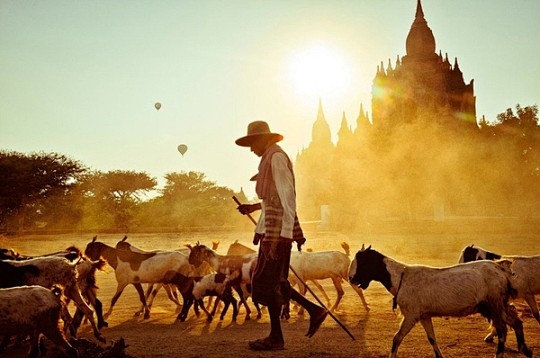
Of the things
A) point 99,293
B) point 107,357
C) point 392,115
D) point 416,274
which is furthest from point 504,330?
point 392,115

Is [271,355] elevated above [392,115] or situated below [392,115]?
below

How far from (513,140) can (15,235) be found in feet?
130

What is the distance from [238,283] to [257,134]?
5102 millimetres

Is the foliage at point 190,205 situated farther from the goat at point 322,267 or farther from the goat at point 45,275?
the goat at point 45,275

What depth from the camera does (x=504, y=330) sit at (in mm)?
5543

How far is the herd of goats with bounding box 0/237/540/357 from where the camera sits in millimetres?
5637

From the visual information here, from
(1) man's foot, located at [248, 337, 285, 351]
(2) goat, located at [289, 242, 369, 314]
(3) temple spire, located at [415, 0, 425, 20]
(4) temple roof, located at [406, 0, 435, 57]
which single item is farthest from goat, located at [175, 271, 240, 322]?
(3) temple spire, located at [415, 0, 425, 20]

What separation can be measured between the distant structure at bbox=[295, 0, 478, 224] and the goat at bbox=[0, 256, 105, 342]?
121ft

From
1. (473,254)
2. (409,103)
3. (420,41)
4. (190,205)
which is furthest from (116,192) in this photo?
(473,254)

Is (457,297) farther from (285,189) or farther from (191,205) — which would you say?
(191,205)

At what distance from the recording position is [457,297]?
5.64 m

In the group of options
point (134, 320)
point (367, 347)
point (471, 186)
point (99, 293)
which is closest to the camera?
point (367, 347)

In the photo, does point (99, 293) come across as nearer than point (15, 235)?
Yes

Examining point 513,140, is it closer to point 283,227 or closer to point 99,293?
point 99,293
